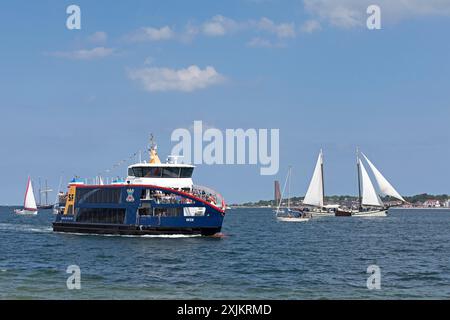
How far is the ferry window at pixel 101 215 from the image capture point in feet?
198

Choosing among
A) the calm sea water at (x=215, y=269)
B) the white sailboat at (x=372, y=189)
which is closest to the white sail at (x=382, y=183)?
the white sailboat at (x=372, y=189)

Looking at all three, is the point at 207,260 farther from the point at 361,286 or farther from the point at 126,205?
the point at 126,205

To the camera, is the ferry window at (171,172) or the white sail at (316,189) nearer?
the ferry window at (171,172)

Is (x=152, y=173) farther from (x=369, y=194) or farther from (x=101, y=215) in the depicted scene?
(x=369, y=194)

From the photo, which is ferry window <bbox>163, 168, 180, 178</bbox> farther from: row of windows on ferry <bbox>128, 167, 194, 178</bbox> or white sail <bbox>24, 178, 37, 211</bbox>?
white sail <bbox>24, 178, 37, 211</bbox>

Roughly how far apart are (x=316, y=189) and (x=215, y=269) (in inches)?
4422

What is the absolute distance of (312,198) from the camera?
148m

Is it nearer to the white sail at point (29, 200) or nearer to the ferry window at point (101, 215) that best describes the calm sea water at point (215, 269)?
the ferry window at point (101, 215)

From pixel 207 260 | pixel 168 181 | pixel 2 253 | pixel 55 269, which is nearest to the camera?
pixel 55 269

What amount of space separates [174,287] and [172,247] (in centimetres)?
2119

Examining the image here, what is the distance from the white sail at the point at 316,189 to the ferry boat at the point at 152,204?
3403 inches

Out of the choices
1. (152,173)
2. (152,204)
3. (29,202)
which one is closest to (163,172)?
(152,173)

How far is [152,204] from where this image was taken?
56938mm
